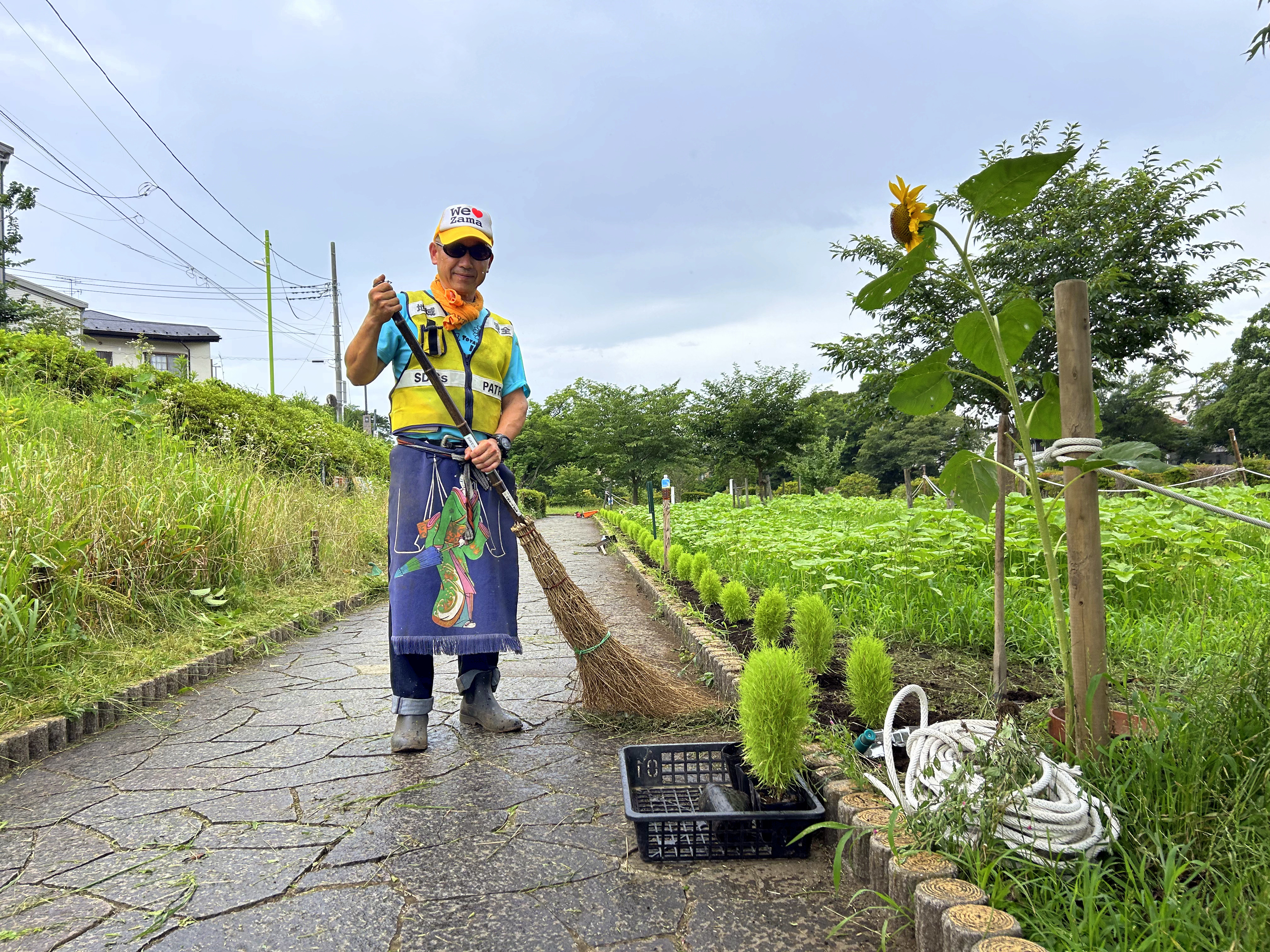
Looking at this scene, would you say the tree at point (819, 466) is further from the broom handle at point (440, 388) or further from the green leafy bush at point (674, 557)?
the broom handle at point (440, 388)

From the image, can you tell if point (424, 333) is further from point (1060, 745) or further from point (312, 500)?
point (312, 500)

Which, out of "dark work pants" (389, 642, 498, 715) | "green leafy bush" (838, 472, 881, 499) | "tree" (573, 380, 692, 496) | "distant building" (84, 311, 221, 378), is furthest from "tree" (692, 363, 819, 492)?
"distant building" (84, 311, 221, 378)

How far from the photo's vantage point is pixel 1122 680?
77.7 inches

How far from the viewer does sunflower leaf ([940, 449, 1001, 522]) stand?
6.92 ft

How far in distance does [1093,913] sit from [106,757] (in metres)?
3.14

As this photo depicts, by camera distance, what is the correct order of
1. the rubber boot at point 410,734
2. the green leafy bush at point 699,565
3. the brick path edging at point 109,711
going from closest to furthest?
1. the brick path edging at point 109,711
2. the rubber boot at point 410,734
3. the green leafy bush at point 699,565

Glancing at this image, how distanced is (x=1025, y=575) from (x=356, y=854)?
390 centimetres

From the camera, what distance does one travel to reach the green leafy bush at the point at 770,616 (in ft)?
11.4

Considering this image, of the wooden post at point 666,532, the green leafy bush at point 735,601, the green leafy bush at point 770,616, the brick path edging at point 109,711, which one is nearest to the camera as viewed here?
the brick path edging at point 109,711

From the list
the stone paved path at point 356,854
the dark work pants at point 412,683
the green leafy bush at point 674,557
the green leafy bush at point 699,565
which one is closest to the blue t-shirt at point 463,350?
the dark work pants at point 412,683

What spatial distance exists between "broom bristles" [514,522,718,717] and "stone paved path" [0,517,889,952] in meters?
0.20

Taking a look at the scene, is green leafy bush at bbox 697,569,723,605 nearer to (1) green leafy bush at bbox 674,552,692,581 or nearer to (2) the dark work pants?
(1) green leafy bush at bbox 674,552,692,581

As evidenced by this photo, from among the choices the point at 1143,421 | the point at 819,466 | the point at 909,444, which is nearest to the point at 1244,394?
the point at 1143,421

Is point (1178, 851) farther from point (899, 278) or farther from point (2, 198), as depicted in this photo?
point (2, 198)
